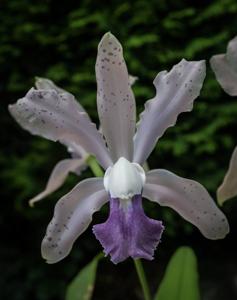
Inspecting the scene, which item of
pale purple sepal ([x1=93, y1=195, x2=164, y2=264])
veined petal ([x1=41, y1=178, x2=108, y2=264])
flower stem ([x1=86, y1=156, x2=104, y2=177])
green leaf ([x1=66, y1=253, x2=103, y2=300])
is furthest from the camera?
green leaf ([x1=66, y1=253, x2=103, y2=300])

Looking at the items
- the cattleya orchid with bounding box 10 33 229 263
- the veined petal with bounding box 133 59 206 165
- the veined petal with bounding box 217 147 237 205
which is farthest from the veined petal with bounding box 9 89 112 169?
the veined petal with bounding box 217 147 237 205

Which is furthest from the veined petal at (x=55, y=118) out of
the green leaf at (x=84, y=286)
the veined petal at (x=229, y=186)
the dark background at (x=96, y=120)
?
the dark background at (x=96, y=120)

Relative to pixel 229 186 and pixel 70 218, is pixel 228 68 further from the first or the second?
pixel 70 218

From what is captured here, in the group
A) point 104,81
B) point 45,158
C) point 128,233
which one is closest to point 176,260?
point 128,233

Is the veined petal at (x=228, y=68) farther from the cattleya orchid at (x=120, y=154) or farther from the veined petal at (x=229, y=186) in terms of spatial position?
the veined petal at (x=229, y=186)

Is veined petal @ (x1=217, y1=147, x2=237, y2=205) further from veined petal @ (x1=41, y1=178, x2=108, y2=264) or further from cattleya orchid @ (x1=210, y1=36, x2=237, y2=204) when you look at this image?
veined petal @ (x1=41, y1=178, x2=108, y2=264)
